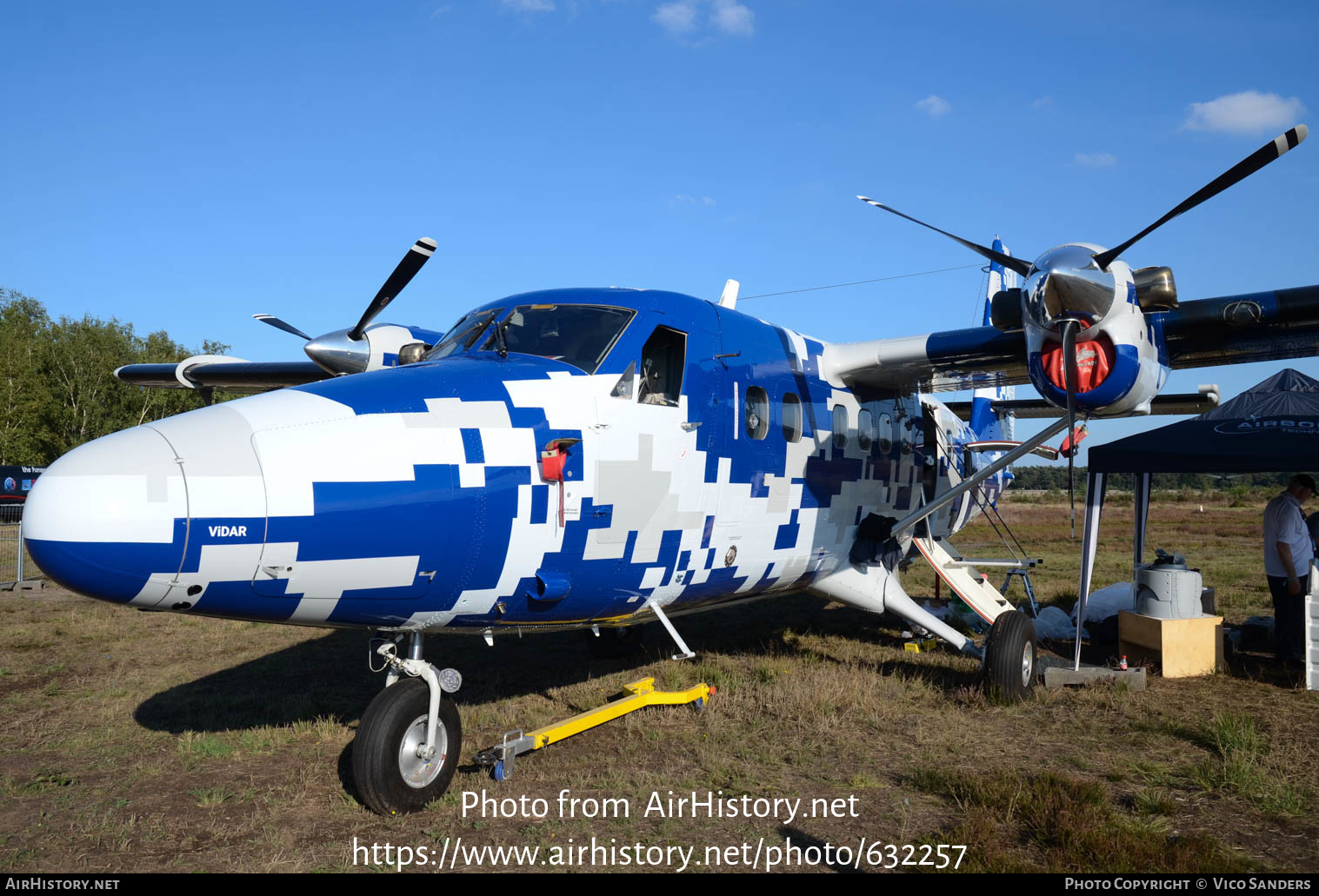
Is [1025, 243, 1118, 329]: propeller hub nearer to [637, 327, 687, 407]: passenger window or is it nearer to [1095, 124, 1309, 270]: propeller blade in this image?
[1095, 124, 1309, 270]: propeller blade

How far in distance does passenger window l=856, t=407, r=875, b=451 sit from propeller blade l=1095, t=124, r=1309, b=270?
9.72 feet

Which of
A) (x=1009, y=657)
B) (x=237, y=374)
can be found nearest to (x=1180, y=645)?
(x=1009, y=657)

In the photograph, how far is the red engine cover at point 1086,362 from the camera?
6262mm

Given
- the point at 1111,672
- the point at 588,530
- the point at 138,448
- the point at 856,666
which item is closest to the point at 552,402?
the point at 588,530

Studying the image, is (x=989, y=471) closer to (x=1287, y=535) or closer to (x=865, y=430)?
(x=865, y=430)

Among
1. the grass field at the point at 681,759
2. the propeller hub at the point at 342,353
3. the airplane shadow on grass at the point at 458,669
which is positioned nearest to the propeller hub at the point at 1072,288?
the grass field at the point at 681,759

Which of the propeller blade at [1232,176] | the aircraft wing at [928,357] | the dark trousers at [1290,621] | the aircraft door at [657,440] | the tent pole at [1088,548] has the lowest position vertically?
the dark trousers at [1290,621]

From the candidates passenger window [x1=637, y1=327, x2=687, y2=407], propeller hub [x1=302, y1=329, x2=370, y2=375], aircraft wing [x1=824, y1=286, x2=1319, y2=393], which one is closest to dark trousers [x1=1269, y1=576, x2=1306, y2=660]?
aircraft wing [x1=824, y1=286, x2=1319, y2=393]

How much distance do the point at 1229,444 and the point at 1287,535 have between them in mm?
1101

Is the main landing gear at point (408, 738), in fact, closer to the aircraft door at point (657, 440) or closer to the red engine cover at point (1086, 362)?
the aircraft door at point (657, 440)

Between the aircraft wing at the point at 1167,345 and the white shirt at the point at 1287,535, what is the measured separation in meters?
1.77

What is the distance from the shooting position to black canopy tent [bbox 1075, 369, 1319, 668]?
27.9 feet

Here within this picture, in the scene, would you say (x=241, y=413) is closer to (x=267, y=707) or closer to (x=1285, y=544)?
(x=267, y=707)

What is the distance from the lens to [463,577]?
480cm
